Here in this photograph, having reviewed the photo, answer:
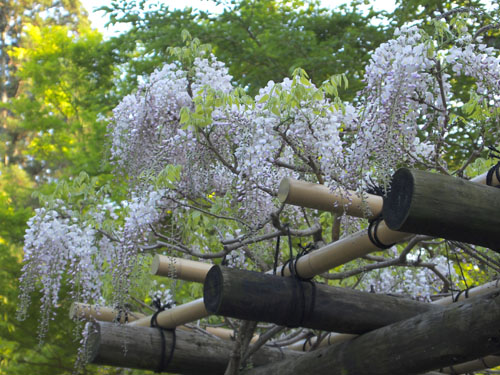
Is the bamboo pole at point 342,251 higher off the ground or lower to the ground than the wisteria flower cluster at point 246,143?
lower

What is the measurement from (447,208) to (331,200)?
910mm

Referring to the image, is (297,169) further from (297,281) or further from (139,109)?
(139,109)

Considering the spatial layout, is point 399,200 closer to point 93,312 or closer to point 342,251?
point 342,251

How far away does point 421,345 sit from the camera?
2777mm

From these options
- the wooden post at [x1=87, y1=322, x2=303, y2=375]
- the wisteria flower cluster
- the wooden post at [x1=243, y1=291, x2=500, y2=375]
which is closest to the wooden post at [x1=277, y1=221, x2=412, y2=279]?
the wisteria flower cluster

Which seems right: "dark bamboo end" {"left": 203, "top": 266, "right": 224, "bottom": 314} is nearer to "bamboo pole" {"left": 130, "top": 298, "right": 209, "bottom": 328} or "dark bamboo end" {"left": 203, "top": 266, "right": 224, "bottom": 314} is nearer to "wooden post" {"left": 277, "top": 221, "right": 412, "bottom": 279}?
"wooden post" {"left": 277, "top": 221, "right": 412, "bottom": 279}

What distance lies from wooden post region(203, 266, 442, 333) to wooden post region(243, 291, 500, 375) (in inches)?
5.5

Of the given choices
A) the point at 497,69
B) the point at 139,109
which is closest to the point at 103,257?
the point at 139,109

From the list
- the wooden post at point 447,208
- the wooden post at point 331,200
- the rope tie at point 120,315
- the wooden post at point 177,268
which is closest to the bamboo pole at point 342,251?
the wooden post at point 331,200

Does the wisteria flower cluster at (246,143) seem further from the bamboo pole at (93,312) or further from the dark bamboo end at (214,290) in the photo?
the dark bamboo end at (214,290)

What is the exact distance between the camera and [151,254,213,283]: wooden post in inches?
142

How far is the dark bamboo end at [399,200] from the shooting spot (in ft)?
6.64

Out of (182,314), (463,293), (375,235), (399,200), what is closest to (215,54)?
(182,314)

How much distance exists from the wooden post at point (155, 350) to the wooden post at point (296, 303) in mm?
796
